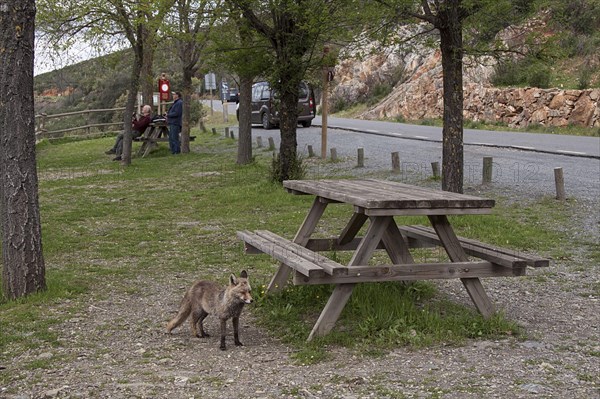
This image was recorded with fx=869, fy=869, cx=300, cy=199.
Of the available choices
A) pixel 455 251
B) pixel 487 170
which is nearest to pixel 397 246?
pixel 455 251

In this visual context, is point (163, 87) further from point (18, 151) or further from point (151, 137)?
point (18, 151)

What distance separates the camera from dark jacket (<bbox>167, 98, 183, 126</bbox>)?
87.1 ft

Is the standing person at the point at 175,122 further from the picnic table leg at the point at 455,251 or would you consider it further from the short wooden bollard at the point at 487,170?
the picnic table leg at the point at 455,251

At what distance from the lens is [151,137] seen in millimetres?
27672

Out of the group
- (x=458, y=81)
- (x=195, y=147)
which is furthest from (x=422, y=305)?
(x=195, y=147)

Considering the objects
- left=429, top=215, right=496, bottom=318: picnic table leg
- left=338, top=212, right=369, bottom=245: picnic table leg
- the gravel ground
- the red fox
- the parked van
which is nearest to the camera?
the gravel ground

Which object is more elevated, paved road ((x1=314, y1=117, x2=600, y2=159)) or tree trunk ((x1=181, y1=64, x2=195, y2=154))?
tree trunk ((x1=181, y1=64, x2=195, y2=154))

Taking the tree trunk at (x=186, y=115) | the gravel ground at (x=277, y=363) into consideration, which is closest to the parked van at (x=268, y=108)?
the tree trunk at (x=186, y=115)

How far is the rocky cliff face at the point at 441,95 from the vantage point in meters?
32.3

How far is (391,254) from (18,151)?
11.6 ft

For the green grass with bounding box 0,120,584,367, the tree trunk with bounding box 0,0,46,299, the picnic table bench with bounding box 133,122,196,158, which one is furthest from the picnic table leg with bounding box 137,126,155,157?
the tree trunk with bounding box 0,0,46,299

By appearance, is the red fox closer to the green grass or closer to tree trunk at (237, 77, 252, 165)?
the green grass

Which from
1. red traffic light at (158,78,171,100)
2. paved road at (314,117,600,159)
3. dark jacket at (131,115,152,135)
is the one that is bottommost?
paved road at (314,117,600,159)

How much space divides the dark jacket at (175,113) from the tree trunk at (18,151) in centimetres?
1853
